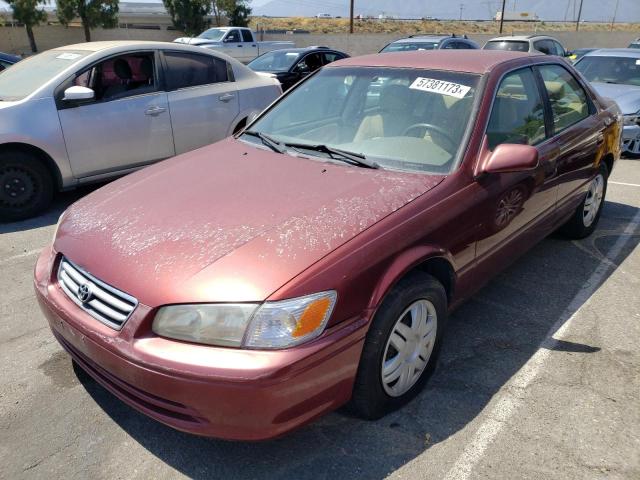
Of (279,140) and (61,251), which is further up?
(279,140)

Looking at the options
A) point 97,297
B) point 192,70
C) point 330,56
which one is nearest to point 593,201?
point 97,297

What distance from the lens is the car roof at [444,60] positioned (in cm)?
329

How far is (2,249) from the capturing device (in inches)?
180

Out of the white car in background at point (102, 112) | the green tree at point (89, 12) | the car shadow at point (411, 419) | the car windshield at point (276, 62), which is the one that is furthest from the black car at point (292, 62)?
the green tree at point (89, 12)

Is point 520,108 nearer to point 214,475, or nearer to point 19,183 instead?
point 214,475

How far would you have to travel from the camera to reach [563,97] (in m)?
4.05

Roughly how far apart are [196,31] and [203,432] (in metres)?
45.4

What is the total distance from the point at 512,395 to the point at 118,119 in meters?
4.60

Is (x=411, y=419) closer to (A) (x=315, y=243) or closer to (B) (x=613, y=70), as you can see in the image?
(A) (x=315, y=243)

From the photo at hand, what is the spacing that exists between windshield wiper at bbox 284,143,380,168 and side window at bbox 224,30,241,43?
21.4m

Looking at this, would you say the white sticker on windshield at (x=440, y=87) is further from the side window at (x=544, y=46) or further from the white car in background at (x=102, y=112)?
the side window at (x=544, y=46)

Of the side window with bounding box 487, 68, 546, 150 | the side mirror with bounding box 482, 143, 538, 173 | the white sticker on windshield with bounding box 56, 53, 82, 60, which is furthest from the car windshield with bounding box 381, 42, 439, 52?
the side mirror with bounding box 482, 143, 538, 173

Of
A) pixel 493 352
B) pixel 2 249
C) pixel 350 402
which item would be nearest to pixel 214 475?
pixel 350 402

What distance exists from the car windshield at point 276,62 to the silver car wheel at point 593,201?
727 centimetres
